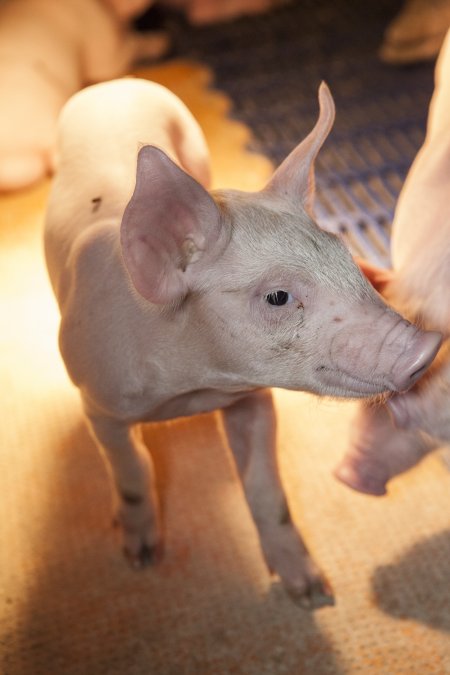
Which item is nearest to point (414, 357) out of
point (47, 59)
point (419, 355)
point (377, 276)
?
point (419, 355)

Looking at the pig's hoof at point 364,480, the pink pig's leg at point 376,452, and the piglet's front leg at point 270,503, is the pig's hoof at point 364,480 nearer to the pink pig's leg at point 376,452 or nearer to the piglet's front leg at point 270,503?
the pink pig's leg at point 376,452

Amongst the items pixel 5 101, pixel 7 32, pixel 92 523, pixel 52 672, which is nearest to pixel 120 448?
pixel 92 523

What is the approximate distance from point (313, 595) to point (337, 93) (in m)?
2.20

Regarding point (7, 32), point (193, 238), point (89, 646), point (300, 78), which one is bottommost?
point (89, 646)

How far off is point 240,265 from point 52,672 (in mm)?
946

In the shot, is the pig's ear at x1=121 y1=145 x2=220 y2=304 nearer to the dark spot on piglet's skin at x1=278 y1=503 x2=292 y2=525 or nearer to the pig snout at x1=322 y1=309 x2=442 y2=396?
the pig snout at x1=322 y1=309 x2=442 y2=396

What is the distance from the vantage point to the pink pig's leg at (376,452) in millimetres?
1635

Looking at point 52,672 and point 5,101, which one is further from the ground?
point 5,101

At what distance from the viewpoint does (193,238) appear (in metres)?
1.25

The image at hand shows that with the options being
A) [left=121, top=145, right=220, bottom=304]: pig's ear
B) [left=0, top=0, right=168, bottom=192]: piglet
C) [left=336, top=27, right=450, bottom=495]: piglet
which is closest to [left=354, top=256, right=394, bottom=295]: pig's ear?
[left=336, top=27, right=450, bottom=495]: piglet

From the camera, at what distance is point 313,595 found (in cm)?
170

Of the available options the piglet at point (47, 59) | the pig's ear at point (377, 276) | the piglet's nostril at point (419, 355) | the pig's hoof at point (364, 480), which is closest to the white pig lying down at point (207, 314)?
the piglet's nostril at point (419, 355)

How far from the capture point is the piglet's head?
3.94 ft

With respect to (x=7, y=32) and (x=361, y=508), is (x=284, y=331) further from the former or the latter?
(x=7, y=32)
